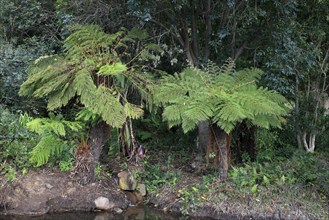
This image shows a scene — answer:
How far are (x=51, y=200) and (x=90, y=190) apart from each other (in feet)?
2.20

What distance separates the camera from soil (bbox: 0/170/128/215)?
659 centimetres

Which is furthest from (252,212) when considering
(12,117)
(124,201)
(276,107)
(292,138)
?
(12,117)

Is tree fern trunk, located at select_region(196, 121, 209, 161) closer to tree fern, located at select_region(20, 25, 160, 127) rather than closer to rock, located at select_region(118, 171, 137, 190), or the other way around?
rock, located at select_region(118, 171, 137, 190)

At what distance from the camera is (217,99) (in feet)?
21.1

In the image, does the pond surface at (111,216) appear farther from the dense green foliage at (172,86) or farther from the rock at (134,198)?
the dense green foliage at (172,86)

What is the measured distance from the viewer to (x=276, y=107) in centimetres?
641

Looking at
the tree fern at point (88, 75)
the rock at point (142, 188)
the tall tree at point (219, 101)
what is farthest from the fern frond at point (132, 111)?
the rock at point (142, 188)

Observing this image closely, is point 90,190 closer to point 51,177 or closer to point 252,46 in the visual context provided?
point 51,177

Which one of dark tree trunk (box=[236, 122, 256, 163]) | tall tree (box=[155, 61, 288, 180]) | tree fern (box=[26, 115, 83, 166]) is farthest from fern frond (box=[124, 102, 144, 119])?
dark tree trunk (box=[236, 122, 256, 163])

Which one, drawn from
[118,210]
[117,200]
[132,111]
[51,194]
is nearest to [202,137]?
[132,111]

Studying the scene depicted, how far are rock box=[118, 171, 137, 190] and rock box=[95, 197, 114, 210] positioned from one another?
49 centimetres

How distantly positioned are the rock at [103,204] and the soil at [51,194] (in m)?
0.07

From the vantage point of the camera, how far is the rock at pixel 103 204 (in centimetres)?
686

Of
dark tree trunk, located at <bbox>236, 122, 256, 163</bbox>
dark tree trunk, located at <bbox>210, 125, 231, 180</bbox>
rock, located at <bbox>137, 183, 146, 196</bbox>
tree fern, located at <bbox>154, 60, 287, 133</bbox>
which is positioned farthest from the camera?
dark tree trunk, located at <bbox>236, 122, 256, 163</bbox>
